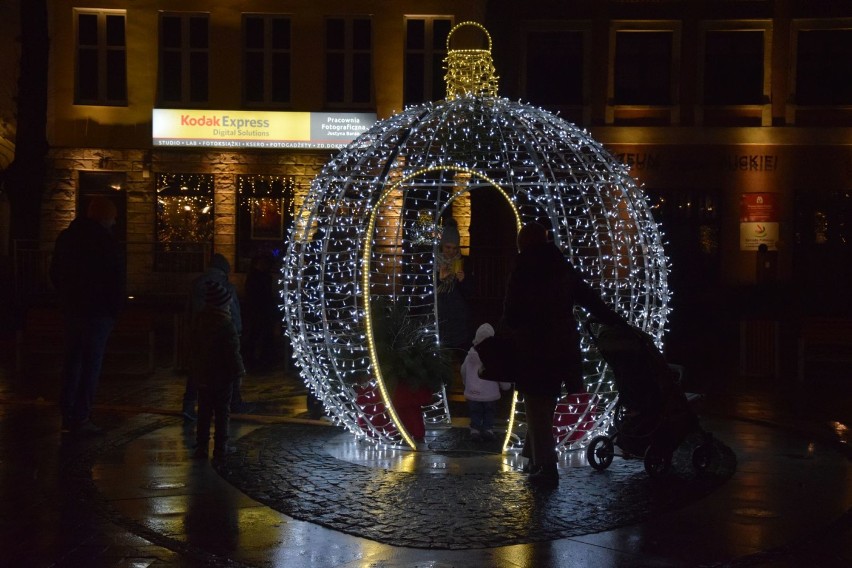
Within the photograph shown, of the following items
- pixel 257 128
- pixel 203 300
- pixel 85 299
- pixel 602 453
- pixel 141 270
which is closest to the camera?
pixel 602 453

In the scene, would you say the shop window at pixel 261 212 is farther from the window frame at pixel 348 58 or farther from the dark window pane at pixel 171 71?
the dark window pane at pixel 171 71

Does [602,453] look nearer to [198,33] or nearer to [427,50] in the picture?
[427,50]

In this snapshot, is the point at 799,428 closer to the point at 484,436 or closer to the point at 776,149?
the point at 484,436

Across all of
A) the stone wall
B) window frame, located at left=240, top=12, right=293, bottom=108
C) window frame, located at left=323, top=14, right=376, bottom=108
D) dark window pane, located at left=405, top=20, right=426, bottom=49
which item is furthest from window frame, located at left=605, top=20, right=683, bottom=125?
window frame, located at left=240, top=12, right=293, bottom=108

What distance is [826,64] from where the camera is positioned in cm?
2417

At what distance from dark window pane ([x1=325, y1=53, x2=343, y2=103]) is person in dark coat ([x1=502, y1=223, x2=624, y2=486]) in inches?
680

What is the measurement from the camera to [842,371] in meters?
15.7

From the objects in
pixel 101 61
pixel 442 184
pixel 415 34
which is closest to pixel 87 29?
pixel 101 61

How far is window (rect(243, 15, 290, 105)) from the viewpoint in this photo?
79.8ft

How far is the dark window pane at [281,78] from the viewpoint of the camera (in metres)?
24.3

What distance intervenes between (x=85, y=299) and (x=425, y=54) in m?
15.8

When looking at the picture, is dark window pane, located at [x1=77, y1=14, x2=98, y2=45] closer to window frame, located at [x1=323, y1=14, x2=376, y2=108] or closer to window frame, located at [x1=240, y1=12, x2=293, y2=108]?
window frame, located at [x1=240, y1=12, x2=293, y2=108]

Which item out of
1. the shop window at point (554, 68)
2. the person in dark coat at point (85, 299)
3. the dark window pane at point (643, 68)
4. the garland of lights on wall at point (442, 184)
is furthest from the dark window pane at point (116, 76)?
the garland of lights on wall at point (442, 184)

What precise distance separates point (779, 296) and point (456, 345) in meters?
9.75
